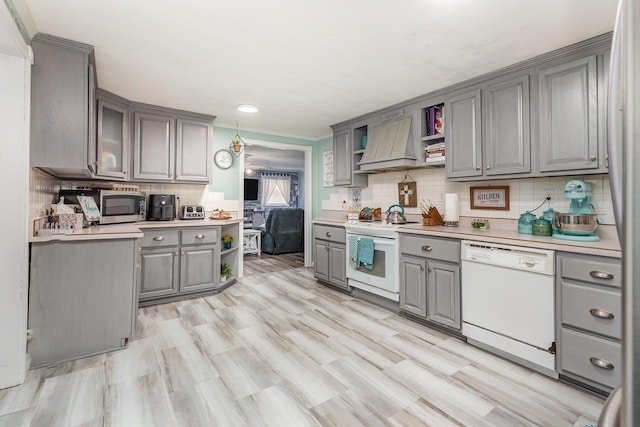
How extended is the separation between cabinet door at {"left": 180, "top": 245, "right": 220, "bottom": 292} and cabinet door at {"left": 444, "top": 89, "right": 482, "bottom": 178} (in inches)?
111

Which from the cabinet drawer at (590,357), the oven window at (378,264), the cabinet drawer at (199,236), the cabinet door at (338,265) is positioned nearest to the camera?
the cabinet drawer at (590,357)

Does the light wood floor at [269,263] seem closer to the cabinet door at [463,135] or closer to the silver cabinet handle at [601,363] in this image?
the cabinet door at [463,135]

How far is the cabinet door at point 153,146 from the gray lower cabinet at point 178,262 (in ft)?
2.52

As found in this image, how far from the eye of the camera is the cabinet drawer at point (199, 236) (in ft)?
11.4

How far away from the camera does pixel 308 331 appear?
2717 millimetres

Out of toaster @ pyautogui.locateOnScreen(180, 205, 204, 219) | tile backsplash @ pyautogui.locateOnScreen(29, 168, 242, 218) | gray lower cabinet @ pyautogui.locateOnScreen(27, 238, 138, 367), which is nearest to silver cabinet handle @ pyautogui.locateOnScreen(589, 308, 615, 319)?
gray lower cabinet @ pyautogui.locateOnScreen(27, 238, 138, 367)

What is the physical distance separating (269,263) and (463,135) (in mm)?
3984

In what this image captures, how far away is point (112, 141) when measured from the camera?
10.6 ft

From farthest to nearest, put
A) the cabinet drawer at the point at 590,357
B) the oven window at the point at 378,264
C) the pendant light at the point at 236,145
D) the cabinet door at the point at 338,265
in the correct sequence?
the pendant light at the point at 236,145 → the cabinet door at the point at 338,265 → the oven window at the point at 378,264 → the cabinet drawer at the point at 590,357

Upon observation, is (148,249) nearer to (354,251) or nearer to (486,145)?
(354,251)

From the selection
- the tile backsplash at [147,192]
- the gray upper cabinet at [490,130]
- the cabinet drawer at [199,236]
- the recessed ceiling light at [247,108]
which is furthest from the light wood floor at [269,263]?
the gray upper cabinet at [490,130]

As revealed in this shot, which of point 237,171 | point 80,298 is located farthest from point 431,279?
point 237,171

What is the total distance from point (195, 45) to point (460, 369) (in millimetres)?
2990

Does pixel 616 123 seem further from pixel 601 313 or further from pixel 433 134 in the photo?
pixel 433 134
